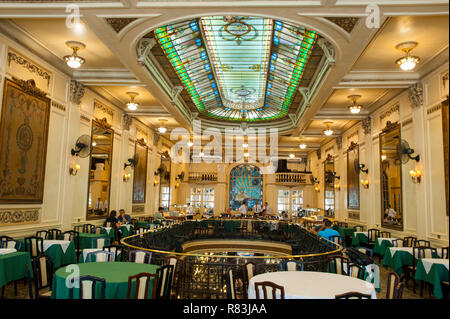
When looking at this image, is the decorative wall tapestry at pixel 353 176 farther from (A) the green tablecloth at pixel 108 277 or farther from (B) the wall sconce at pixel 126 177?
(A) the green tablecloth at pixel 108 277

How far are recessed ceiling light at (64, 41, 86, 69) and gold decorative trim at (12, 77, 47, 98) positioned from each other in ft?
3.31

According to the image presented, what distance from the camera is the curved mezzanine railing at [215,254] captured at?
485 centimetres

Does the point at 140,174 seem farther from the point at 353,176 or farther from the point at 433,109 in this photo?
the point at 433,109

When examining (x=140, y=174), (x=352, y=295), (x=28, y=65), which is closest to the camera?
(x=352, y=295)

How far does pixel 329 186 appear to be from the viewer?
54.1ft

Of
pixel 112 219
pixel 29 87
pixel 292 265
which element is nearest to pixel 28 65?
pixel 29 87

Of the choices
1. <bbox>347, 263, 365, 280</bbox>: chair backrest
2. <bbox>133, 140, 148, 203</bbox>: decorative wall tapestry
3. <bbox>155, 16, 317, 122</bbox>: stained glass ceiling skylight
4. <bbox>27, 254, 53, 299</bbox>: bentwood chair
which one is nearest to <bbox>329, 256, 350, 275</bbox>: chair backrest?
<bbox>347, 263, 365, 280</bbox>: chair backrest

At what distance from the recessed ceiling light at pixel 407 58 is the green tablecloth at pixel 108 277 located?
571 cm

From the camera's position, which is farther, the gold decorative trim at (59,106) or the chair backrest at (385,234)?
the chair backrest at (385,234)

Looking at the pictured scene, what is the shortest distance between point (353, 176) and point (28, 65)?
10.9 m

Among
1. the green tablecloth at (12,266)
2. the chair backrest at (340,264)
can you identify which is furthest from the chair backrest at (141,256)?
the chair backrest at (340,264)
